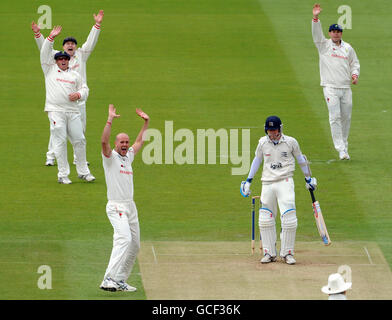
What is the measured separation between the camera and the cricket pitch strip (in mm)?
15266

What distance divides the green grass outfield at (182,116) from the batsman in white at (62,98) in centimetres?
85

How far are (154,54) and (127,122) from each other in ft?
20.6

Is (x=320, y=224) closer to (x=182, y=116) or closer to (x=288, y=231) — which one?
(x=288, y=231)

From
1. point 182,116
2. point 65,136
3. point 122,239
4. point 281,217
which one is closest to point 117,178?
point 122,239

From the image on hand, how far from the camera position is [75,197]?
67.2 ft

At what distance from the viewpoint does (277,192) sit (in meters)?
16.8

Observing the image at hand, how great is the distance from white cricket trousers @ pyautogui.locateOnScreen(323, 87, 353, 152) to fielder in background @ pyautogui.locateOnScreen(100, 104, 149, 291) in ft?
27.2

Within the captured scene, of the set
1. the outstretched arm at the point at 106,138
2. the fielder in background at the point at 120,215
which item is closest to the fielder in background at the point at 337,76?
the fielder in background at the point at 120,215

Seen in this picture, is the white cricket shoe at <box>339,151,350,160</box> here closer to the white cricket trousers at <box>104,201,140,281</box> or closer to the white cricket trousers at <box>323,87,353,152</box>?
the white cricket trousers at <box>323,87,353,152</box>

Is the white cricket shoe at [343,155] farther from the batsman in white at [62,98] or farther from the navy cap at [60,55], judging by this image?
the navy cap at [60,55]

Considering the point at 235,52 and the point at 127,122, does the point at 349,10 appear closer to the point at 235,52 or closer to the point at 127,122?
the point at 235,52

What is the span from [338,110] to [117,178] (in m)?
8.65

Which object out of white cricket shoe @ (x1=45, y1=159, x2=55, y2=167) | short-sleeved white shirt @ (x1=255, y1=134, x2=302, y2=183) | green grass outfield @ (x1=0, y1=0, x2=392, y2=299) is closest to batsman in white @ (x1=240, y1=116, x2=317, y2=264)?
short-sleeved white shirt @ (x1=255, y1=134, x2=302, y2=183)
